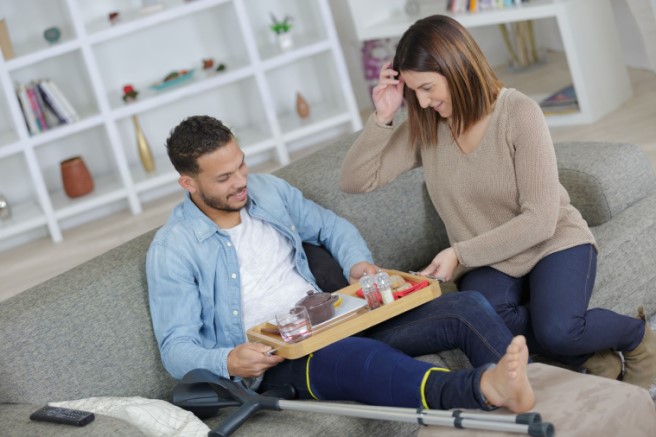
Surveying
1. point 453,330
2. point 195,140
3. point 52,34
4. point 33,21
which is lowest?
point 453,330

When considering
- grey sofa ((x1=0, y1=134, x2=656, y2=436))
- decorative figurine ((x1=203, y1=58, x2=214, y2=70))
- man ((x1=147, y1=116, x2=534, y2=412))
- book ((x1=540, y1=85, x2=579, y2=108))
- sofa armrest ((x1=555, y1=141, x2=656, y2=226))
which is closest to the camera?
man ((x1=147, y1=116, x2=534, y2=412))

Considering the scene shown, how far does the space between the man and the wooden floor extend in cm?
217

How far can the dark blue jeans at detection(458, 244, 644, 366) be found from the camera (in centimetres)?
248

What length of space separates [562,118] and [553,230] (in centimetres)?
278

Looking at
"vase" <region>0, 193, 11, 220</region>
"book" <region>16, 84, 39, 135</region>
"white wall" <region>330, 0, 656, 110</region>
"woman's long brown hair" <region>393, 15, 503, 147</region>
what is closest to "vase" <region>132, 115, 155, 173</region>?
"book" <region>16, 84, 39, 135</region>

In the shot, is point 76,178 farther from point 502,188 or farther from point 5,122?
point 502,188

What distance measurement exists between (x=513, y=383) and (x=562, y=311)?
0.57 metres

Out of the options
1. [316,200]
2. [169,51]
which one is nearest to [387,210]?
[316,200]

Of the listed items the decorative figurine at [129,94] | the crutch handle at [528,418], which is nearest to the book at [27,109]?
the decorative figurine at [129,94]

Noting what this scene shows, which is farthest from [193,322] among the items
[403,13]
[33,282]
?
[403,13]

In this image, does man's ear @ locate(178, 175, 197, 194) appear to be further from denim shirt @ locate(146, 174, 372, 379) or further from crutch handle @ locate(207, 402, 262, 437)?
crutch handle @ locate(207, 402, 262, 437)

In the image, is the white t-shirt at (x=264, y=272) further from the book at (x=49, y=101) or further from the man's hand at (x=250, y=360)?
the book at (x=49, y=101)

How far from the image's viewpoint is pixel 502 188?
2605 mm

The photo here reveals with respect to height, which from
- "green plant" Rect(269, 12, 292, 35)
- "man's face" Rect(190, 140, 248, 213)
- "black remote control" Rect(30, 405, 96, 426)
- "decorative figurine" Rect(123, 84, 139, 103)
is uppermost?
"green plant" Rect(269, 12, 292, 35)
